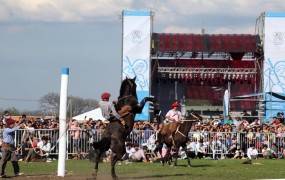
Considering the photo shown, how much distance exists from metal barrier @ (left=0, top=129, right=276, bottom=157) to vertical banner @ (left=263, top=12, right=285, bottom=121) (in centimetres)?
957

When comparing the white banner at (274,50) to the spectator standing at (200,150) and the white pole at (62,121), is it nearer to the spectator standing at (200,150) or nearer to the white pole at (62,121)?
the spectator standing at (200,150)

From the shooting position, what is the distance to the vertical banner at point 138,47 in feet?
140

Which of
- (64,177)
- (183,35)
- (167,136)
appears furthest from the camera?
(183,35)

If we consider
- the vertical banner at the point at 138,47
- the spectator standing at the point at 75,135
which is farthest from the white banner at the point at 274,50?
the spectator standing at the point at 75,135

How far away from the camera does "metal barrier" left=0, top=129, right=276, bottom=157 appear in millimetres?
29469

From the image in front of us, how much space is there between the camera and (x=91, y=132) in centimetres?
3059

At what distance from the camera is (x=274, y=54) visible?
42719 mm

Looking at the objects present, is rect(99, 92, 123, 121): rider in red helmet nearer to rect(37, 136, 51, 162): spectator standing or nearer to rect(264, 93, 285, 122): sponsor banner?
rect(37, 136, 51, 162): spectator standing

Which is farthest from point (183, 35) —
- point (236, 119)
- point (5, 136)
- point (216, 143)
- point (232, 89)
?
point (5, 136)

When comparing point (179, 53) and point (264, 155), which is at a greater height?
point (179, 53)

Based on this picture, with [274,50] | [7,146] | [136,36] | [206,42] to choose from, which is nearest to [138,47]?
[136,36]

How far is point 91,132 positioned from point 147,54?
44.5 ft

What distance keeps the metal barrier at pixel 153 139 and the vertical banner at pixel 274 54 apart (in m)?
9.57

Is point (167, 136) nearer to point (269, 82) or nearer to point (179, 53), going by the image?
point (269, 82)
